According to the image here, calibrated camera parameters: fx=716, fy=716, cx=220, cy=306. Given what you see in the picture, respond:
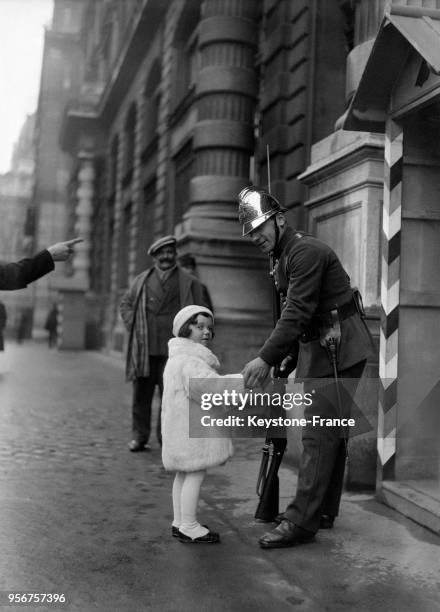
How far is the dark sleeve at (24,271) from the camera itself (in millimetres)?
3602

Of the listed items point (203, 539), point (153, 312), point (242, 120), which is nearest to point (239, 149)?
point (242, 120)

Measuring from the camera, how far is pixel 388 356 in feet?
Result: 15.0

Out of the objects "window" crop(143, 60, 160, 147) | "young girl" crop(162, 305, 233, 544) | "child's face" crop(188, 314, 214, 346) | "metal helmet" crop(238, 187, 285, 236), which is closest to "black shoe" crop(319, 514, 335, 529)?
"young girl" crop(162, 305, 233, 544)

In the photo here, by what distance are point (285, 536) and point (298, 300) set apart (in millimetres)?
1194

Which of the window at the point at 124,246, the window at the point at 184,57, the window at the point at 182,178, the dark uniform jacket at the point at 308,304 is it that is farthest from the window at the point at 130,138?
the dark uniform jacket at the point at 308,304

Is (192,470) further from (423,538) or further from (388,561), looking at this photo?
(423,538)

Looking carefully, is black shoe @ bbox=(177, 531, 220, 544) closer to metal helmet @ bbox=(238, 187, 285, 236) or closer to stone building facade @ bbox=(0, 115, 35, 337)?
metal helmet @ bbox=(238, 187, 285, 236)

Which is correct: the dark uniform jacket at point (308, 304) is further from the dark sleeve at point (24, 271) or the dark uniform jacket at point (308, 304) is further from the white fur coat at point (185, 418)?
the dark sleeve at point (24, 271)

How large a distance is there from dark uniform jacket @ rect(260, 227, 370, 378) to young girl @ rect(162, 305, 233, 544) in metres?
0.33

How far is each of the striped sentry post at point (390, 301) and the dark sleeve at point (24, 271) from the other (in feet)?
7.02

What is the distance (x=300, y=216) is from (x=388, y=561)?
20.9ft

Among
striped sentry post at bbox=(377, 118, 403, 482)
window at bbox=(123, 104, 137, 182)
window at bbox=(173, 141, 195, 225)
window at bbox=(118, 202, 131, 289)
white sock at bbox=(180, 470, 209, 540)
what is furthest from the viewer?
window at bbox=(123, 104, 137, 182)

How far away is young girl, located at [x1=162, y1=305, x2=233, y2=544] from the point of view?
353 cm

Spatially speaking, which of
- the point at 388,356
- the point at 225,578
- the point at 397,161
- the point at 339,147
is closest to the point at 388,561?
the point at 225,578
